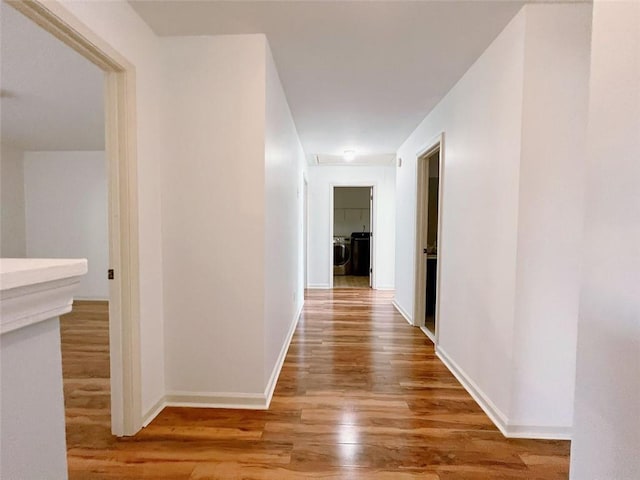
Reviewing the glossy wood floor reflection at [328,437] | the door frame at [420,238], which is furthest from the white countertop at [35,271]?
the door frame at [420,238]

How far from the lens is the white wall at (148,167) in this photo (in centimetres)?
166

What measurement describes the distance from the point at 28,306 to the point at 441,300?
284 cm

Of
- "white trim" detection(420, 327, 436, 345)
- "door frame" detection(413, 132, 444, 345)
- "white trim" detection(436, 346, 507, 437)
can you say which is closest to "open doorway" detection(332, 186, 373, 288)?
"door frame" detection(413, 132, 444, 345)

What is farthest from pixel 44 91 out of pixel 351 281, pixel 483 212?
pixel 351 281

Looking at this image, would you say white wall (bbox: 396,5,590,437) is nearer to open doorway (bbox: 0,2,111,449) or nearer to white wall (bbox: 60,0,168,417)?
white wall (bbox: 60,0,168,417)

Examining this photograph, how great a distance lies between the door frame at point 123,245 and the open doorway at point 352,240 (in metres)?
4.59

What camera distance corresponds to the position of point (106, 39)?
1.47 metres

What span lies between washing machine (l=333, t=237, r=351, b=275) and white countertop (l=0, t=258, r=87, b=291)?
23.1ft

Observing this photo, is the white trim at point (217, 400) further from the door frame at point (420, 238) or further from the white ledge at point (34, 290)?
the door frame at point (420, 238)

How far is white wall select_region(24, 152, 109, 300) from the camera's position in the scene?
183 inches

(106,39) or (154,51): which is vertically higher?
(154,51)

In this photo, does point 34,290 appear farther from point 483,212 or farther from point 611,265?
point 483,212

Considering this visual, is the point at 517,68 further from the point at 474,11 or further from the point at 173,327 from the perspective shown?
the point at 173,327

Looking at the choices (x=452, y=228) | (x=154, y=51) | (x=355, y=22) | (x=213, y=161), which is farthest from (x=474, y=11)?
(x=154, y=51)
